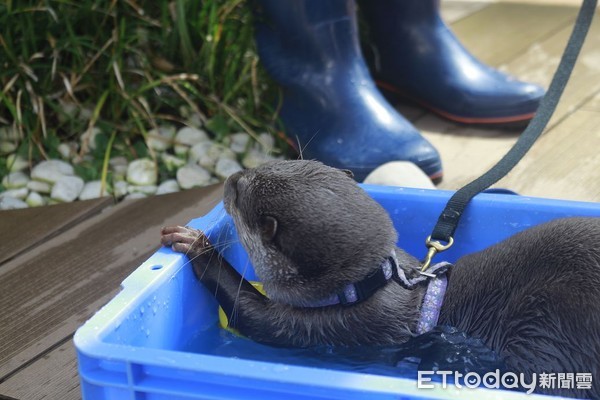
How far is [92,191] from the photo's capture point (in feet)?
9.59

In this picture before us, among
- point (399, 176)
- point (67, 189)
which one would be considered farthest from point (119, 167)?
point (399, 176)

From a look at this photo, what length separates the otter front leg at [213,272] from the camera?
2008mm

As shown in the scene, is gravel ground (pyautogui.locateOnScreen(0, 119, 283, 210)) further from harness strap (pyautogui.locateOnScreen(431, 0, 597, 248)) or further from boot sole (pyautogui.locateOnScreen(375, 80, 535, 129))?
harness strap (pyautogui.locateOnScreen(431, 0, 597, 248))

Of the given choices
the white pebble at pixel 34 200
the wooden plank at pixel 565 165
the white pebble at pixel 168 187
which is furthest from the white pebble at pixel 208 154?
the wooden plank at pixel 565 165

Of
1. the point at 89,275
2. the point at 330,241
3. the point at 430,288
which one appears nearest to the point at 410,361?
the point at 430,288

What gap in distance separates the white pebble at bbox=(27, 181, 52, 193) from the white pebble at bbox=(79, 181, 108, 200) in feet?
0.37

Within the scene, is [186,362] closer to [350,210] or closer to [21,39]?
[350,210]

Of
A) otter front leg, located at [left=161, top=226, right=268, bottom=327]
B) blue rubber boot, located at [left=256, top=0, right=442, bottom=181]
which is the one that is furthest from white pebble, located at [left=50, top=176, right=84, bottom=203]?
otter front leg, located at [left=161, top=226, right=268, bottom=327]

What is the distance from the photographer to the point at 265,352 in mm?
2045

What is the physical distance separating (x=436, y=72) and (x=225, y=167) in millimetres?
891

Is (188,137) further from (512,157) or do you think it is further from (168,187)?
(512,157)

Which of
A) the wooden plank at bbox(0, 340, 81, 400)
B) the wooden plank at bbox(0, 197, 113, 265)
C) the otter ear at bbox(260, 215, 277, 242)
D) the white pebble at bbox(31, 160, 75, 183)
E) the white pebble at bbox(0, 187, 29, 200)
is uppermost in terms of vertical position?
the otter ear at bbox(260, 215, 277, 242)

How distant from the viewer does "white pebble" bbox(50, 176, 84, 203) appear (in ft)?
9.48

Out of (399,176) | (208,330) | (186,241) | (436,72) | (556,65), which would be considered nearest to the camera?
(186,241)
